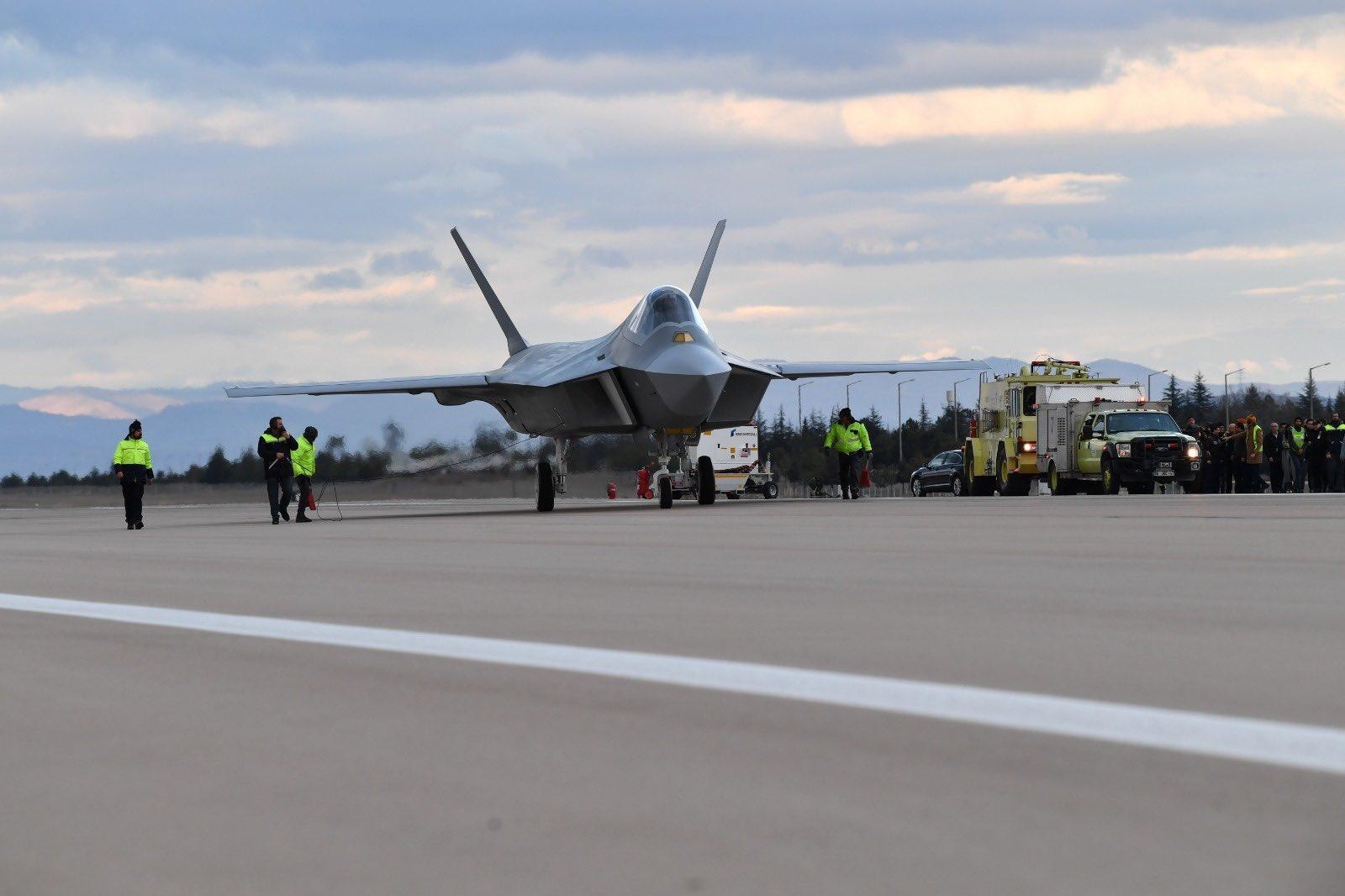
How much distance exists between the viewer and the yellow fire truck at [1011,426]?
35.4 m

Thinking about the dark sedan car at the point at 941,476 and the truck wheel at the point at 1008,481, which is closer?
the truck wheel at the point at 1008,481

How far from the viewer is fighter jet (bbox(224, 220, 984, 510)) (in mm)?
23594

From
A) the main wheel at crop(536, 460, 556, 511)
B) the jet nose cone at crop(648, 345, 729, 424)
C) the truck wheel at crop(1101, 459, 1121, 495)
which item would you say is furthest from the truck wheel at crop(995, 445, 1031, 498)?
the jet nose cone at crop(648, 345, 729, 424)

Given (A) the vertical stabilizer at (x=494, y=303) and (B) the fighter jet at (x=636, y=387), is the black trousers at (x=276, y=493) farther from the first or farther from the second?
(A) the vertical stabilizer at (x=494, y=303)

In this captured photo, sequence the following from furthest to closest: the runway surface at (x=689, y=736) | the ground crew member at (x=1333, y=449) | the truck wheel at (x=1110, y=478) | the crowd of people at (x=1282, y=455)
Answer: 1. the crowd of people at (x=1282, y=455)
2. the ground crew member at (x=1333, y=449)
3. the truck wheel at (x=1110, y=478)
4. the runway surface at (x=689, y=736)

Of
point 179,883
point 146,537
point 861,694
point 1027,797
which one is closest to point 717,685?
point 861,694

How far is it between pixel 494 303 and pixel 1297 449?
54.6 ft

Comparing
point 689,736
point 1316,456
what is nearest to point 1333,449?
point 1316,456

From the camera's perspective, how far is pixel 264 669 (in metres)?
6.08

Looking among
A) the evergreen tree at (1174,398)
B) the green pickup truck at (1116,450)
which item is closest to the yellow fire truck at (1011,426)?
the green pickup truck at (1116,450)

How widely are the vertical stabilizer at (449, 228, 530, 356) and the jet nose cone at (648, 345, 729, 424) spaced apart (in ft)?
30.0

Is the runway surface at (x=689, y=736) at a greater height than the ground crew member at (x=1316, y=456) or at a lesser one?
lesser

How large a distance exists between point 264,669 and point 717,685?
1874mm

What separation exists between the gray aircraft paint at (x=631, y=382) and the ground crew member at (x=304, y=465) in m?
1.20
